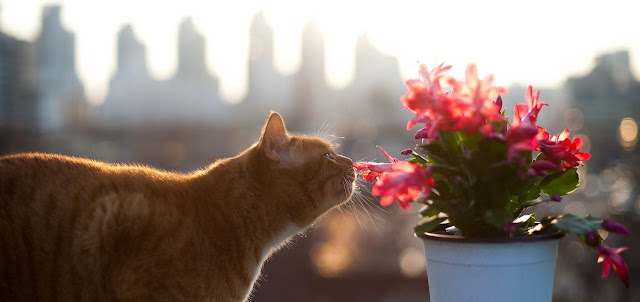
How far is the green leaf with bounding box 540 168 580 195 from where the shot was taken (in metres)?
1.45

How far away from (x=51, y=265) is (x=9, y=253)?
119 mm

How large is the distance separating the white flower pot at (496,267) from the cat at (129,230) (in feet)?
2.50

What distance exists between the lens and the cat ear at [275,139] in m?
2.00

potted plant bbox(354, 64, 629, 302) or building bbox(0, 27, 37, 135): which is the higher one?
potted plant bbox(354, 64, 629, 302)

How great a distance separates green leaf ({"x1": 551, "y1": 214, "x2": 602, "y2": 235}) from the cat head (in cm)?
93

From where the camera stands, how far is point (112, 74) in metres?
54.7

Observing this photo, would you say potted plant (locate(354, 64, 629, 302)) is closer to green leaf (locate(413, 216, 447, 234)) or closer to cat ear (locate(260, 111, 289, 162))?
green leaf (locate(413, 216, 447, 234))

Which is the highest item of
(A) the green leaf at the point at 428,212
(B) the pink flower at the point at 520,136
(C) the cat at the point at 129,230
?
(B) the pink flower at the point at 520,136

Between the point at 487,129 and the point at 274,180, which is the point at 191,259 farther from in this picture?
the point at 487,129

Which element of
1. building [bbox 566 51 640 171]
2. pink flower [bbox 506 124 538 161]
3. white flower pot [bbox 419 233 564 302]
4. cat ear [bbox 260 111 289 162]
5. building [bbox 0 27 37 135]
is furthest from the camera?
building [bbox 0 27 37 135]

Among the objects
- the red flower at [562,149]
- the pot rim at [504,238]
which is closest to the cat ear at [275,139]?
the pot rim at [504,238]

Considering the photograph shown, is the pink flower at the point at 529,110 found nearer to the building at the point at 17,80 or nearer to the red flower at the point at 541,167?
the red flower at the point at 541,167

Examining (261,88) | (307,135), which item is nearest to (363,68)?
(261,88)

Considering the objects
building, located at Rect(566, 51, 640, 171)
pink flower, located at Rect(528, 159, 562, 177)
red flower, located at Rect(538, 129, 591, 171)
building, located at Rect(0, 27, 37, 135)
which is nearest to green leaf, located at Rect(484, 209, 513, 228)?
pink flower, located at Rect(528, 159, 562, 177)
